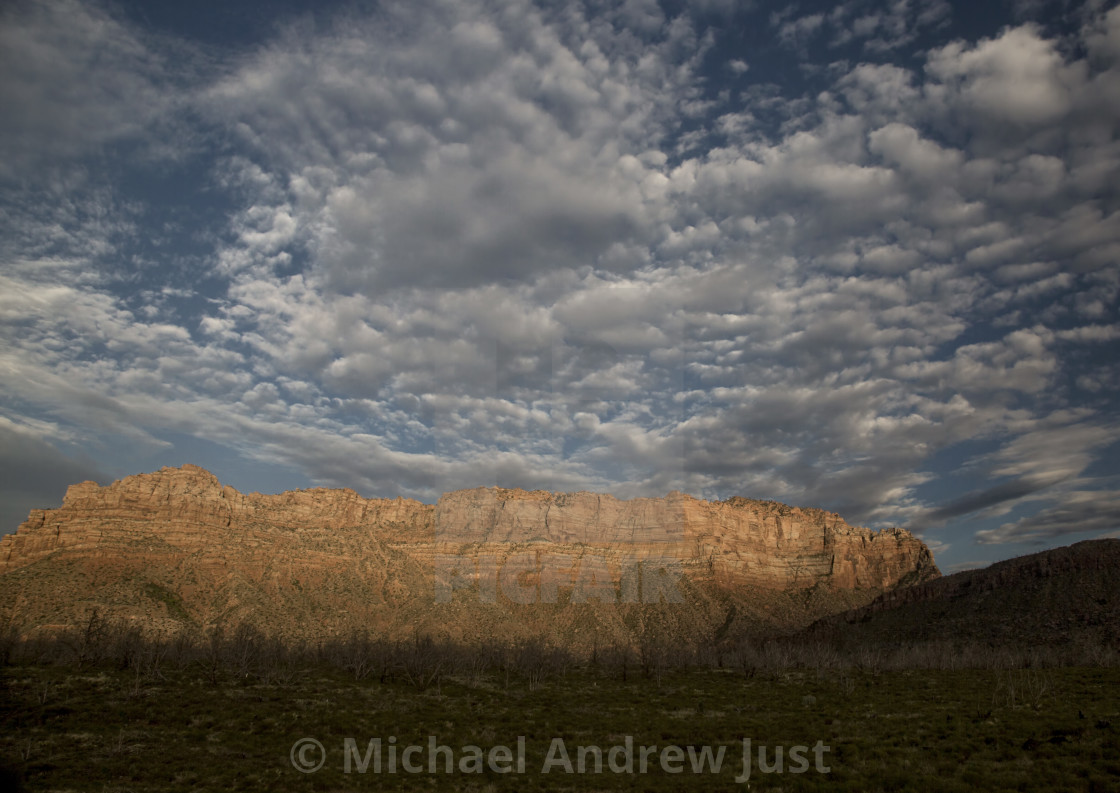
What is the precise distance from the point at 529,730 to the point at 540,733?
102 centimetres

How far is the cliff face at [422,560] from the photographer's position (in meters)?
88.4

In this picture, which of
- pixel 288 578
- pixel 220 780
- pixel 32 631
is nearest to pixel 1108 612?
pixel 220 780

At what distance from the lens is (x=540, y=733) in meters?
30.9

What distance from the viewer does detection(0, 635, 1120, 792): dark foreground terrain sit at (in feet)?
68.1

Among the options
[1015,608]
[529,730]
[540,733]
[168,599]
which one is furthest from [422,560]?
[1015,608]

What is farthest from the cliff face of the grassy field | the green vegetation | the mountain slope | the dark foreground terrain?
the grassy field

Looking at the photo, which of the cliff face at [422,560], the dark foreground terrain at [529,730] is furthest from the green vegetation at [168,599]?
the dark foreground terrain at [529,730]

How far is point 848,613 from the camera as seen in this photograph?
10350 cm

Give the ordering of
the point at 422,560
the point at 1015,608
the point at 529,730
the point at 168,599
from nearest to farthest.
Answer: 1. the point at 529,730
2. the point at 1015,608
3. the point at 168,599
4. the point at 422,560

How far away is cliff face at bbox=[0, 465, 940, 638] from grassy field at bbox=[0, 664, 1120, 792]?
174 feet

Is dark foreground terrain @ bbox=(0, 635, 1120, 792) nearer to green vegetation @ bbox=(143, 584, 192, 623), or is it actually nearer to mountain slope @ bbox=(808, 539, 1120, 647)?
mountain slope @ bbox=(808, 539, 1120, 647)

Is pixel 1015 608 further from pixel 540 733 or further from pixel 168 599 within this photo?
pixel 168 599

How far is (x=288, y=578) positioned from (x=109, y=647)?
49670 mm

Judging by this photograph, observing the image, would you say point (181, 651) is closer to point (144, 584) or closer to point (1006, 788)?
point (144, 584)
